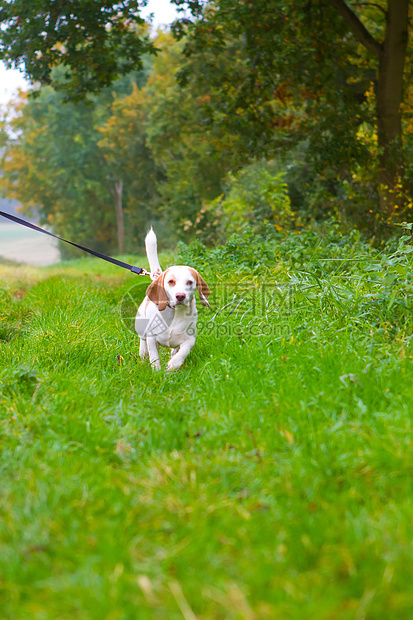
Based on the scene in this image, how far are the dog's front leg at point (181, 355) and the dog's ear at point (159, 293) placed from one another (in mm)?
384

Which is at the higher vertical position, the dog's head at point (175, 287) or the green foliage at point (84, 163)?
the green foliage at point (84, 163)

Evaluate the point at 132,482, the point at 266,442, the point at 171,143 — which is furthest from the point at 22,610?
the point at 171,143

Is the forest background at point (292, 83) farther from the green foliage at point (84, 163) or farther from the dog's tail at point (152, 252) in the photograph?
the green foliage at point (84, 163)

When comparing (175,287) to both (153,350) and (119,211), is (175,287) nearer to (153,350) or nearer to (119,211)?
(153,350)

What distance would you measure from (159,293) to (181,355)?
552 millimetres

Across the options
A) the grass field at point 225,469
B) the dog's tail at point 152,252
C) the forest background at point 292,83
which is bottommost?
the grass field at point 225,469

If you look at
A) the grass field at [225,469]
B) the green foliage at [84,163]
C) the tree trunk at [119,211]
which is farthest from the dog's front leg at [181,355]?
the tree trunk at [119,211]

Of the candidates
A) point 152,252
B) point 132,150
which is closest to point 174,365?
point 152,252

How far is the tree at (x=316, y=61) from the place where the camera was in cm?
885

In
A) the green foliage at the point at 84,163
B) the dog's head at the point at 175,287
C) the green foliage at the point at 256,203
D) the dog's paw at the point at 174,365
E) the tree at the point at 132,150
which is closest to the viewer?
the dog's head at the point at 175,287

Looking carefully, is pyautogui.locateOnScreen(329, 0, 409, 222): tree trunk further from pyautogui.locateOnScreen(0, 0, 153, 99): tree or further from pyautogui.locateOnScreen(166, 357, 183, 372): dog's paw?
pyautogui.locateOnScreen(166, 357, 183, 372): dog's paw

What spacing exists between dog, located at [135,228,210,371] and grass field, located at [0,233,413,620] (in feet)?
0.56

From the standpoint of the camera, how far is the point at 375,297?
13.0ft

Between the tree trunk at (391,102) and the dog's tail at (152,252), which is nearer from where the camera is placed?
the dog's tail at (152,252)
